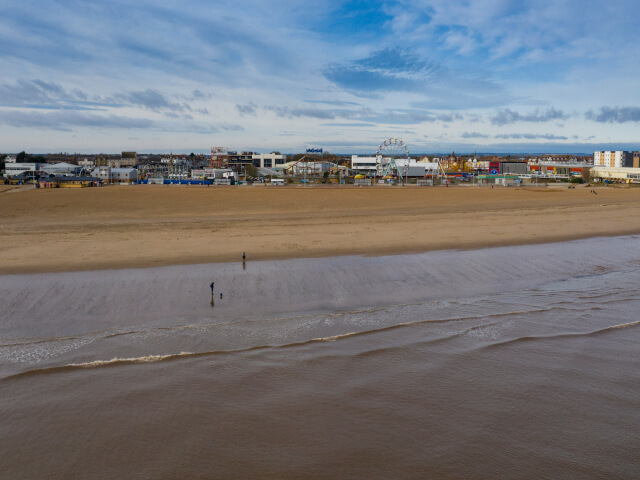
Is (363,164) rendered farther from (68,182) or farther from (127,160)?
(127,160)

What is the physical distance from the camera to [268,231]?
20.4 metres

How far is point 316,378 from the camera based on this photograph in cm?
746

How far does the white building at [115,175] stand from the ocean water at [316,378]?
7336 centimetres

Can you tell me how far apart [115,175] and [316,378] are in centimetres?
8370

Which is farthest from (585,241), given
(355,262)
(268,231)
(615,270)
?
(268,231)

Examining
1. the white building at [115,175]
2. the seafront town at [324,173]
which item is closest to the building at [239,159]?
the seafront town at [324,173]

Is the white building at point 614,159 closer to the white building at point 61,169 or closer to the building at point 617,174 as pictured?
the building at point 617,174

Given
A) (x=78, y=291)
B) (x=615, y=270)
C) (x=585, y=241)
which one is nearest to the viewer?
(x=78, y=291)

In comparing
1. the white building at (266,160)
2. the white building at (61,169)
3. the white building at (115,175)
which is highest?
the white building at (266,160)

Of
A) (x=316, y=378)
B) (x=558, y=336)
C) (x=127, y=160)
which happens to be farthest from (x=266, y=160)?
(x=316, y=378)

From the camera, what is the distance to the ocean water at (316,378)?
556 centimetres

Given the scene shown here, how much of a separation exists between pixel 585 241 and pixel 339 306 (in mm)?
14282

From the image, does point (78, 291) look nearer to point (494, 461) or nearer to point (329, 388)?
point (329, 388)

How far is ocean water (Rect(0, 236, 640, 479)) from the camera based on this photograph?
18.2ft
